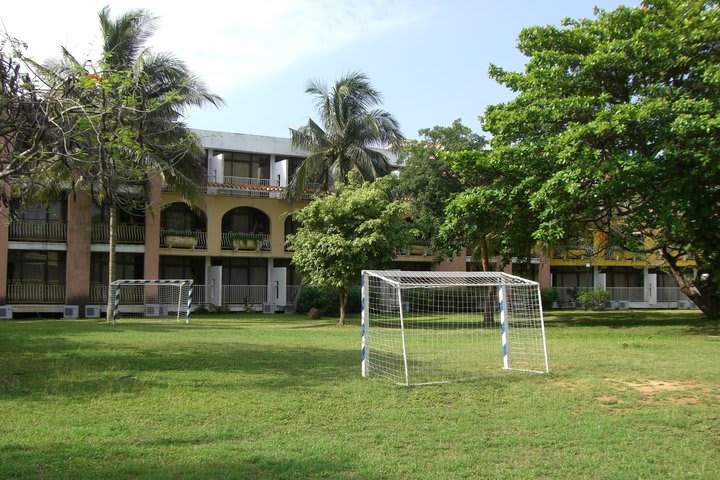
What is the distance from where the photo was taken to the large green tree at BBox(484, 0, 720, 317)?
15984 millimetres

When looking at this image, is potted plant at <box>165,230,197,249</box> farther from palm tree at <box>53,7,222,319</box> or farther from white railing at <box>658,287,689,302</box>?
white railing at <box>658,287,689,302</box>

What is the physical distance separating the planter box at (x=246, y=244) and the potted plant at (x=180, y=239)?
6.15ft

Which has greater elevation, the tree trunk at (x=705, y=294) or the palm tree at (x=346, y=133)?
the palm tree at (x=346, y=133)

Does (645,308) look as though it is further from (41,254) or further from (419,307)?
(41,254)

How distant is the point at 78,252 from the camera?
27.4 m

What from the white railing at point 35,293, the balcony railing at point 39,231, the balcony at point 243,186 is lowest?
the white railing at point 35,293

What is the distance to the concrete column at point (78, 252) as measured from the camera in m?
27.2

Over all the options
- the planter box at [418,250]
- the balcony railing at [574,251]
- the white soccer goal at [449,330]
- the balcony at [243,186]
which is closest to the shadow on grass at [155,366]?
the white soccer goal at [449,330]

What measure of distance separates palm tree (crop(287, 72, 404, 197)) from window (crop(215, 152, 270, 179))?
4184mm

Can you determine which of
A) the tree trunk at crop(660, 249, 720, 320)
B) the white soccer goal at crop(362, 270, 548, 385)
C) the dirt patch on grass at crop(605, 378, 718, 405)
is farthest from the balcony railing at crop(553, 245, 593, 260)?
the dirt patch on grass at crop(605, 378, 718, 405)

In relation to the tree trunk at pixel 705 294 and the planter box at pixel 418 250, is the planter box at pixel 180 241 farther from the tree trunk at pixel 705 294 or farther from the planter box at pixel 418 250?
the tree trunk at pixel 705 294

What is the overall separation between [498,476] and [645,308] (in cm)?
3783

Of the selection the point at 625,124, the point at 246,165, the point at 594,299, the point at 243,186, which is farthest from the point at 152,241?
the point at 594,299

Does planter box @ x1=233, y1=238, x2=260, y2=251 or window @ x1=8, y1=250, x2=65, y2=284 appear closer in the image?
window @ x1=8, y1=250, x2=65, y2=284
